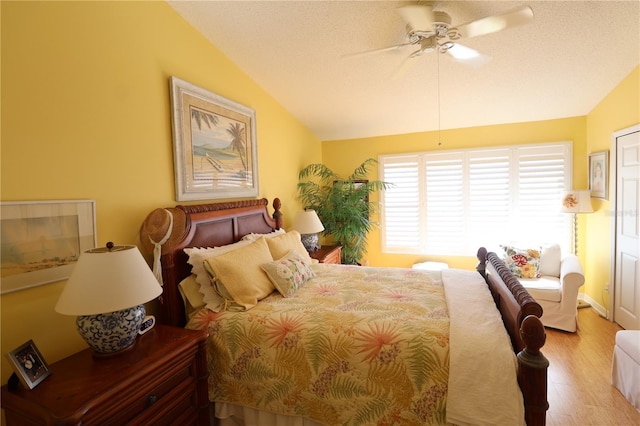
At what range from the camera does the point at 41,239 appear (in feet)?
5.00

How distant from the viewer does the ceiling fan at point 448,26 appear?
179 cm

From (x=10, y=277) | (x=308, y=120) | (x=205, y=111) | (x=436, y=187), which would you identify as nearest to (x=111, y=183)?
(x=10, y=277)

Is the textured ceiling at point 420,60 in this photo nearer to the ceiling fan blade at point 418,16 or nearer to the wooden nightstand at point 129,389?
the ceiling fan blade at point 418,16

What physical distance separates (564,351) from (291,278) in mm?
2573

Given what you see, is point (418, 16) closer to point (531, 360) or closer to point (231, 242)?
point (531, 360)

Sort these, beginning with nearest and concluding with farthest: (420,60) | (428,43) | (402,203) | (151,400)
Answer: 1. (151,400)
2. (428,43)
3. (420,60)
4. (402,203)

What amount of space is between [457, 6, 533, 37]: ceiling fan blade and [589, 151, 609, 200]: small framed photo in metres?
2.50

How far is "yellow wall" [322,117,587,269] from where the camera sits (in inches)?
152

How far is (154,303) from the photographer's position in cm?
210

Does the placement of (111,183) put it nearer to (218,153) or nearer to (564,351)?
(218,153)

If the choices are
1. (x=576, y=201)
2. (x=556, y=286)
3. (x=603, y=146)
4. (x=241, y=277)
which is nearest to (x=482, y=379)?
(x=241, y=277)

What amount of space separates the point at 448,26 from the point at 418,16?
0.27 metres

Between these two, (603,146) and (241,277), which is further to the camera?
(603,146)

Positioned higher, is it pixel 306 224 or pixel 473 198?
pixel 473 198
